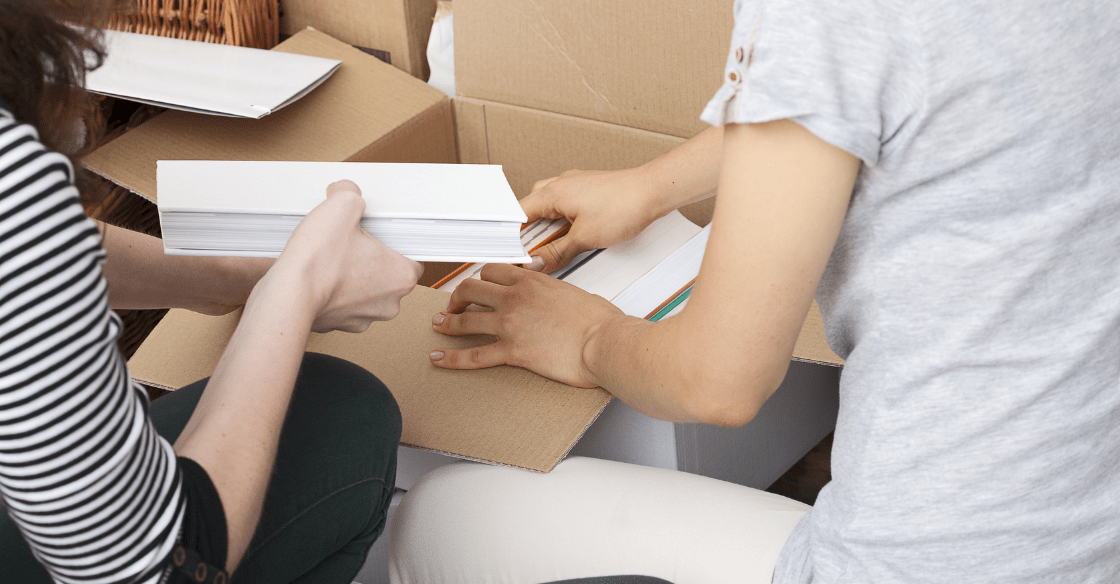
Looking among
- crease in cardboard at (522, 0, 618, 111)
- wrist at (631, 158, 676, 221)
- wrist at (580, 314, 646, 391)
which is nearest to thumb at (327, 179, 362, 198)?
wrist at (580, 314, 646, 391)

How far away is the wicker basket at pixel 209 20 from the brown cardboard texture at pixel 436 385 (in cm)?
49

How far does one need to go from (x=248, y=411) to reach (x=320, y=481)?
0.43ft

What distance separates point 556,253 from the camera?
926mm

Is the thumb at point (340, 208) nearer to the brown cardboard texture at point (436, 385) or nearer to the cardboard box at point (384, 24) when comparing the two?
the brown cardboard texture at point (436, 385)

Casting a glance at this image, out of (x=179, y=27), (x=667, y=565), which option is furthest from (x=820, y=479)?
(x=179, y=27)

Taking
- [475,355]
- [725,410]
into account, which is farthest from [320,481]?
[725,410]

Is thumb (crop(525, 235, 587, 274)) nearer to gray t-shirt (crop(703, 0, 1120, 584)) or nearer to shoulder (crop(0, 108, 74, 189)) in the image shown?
gray t-shirt (crop(703, 0, 1120, 584))

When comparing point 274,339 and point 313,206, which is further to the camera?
point 313,206

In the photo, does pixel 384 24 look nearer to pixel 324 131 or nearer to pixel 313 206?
pixel 324 131

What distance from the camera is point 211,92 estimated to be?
3.36 feet

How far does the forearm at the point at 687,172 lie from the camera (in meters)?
0.87

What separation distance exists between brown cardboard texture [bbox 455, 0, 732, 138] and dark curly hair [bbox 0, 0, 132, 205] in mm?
572

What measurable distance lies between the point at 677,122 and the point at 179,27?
27.5 inches

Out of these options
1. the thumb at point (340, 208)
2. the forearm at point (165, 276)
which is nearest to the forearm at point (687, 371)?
the thumb at point (340, 208)
